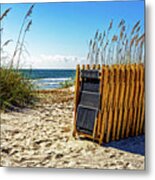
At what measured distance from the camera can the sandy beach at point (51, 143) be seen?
2.86 m

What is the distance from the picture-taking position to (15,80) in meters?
3.01

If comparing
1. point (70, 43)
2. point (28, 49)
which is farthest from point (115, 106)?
point (28, 49)

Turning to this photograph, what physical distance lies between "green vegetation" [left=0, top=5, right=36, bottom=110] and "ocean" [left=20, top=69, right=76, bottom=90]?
0.05 m

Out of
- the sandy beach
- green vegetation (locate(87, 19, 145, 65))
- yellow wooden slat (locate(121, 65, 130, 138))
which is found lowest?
the sandy beach

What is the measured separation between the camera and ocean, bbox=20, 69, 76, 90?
2.92 meters

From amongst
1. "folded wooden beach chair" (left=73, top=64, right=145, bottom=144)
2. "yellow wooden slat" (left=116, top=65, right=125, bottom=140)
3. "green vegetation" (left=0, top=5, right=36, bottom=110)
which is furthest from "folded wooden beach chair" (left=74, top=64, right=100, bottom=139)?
"green vegetation" (left=0, top=5, right=36, bottom=110)

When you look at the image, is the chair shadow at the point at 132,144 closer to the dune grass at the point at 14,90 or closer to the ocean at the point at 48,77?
the ocean at the point at 48,77

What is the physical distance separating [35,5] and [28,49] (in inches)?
11.4

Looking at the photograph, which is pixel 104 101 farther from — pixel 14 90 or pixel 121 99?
pixel 14 90

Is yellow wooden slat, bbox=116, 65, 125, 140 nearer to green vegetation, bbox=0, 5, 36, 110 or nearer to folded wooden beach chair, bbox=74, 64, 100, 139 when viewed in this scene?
folded wooden beach chair, bbox=74, 64, 100, 139

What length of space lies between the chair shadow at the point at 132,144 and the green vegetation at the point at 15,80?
2.00 feet

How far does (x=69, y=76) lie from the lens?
292cm

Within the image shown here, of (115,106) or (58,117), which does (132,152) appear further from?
(58,117)

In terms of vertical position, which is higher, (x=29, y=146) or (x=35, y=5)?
(x=35, y=5)
